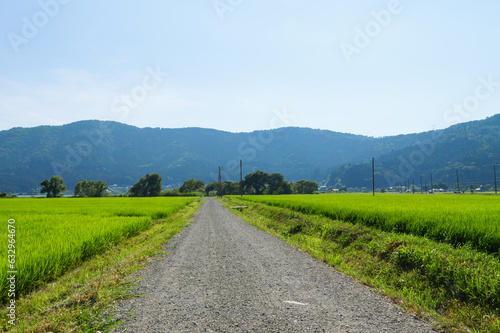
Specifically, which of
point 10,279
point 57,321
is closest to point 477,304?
point 57,321

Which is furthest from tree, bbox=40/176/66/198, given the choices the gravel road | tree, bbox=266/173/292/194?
the gravel road

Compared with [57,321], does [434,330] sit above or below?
below

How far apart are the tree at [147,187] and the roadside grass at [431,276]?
115 metres

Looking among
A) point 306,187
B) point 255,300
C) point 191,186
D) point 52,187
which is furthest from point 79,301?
point 191,186

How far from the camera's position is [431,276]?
20.6ft

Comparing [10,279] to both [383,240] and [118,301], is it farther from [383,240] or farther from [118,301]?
[383,240]

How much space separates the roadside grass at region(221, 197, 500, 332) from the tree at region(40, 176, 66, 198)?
110944mm

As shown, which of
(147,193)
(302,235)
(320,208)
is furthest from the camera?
(147,193)

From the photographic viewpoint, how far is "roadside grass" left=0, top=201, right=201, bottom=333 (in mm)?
4168

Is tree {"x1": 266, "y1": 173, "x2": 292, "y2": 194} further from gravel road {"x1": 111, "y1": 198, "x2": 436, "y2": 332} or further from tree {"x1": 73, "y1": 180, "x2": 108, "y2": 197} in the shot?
gravel road {"x1": 111, "y1": 198, "x2": 436, "y2": 332}

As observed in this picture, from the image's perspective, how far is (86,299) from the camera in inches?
202

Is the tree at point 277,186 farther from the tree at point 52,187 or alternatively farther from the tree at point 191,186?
the tree at point 52,187

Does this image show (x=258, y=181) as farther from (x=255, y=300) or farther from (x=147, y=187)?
(x=255, y=300)

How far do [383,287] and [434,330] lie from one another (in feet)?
6.81
